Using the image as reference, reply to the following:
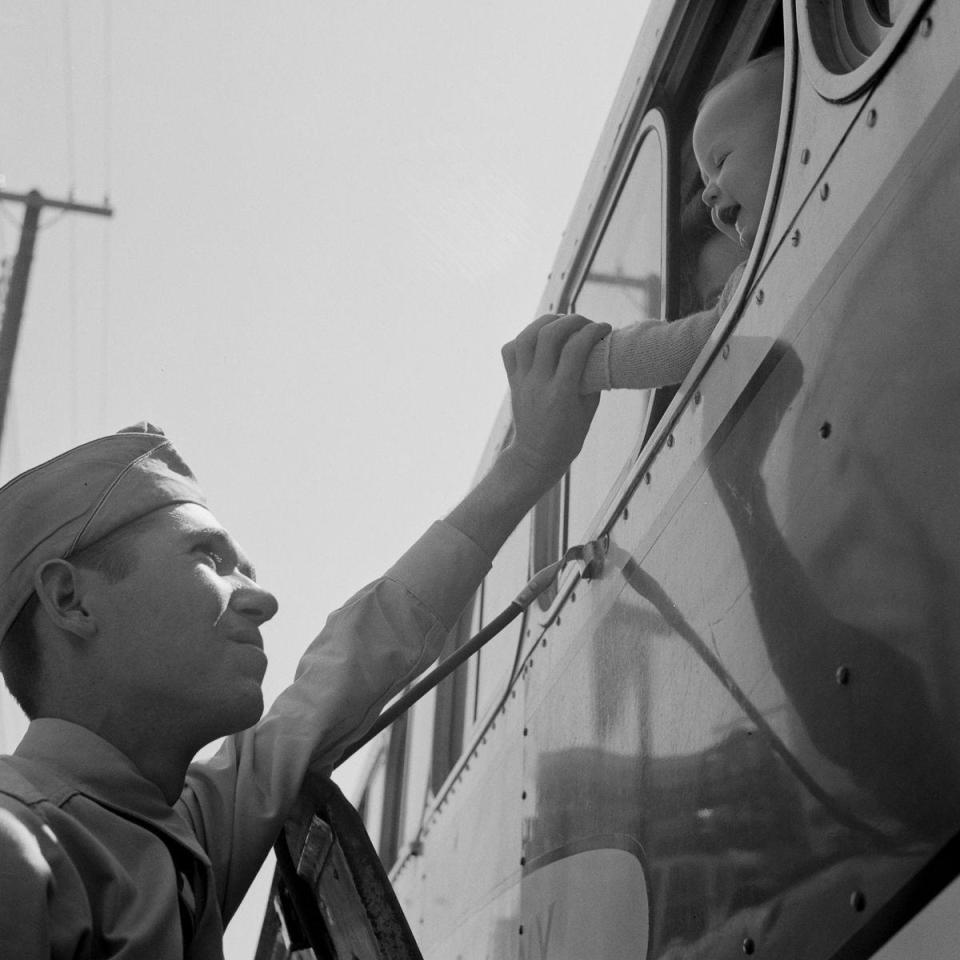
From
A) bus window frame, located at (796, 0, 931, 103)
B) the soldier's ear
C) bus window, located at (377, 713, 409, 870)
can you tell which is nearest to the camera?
bus window frame, located at (796, 0, 931, 103)

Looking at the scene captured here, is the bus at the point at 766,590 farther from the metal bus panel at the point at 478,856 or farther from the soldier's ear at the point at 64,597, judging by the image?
the soldier's ear at the point at 64,597

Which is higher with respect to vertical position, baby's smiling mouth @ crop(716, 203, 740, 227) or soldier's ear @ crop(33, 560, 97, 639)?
baby's smiling mouth @ crop(716, 203, 740, 227)

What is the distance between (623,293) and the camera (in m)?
2.27

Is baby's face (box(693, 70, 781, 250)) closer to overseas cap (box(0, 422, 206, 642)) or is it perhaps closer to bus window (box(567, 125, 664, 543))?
bus window (box(567, 125, 664, 543))

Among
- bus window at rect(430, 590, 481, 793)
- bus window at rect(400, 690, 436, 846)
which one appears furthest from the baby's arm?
bus window at rect(400, 690, 436, 846)

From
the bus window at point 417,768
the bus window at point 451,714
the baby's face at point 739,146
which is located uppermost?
the baby's face at point 739,146

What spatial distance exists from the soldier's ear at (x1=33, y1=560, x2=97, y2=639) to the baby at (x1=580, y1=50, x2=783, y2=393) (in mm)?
752

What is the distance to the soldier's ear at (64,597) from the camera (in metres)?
1.45

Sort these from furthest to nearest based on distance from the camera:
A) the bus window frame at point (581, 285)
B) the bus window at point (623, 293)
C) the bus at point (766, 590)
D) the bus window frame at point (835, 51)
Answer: the bus window at point (623, 293)
the bus window frame at point (581, 285)
the bus window frame at point (835, 51)
the bus at point (766, 590)

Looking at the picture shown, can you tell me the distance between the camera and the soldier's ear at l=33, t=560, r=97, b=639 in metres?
1.45

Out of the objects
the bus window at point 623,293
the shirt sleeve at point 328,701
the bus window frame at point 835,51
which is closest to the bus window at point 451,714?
the bus window at point 623,293

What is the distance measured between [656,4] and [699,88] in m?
0.18

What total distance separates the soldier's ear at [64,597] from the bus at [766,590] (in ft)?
1.21

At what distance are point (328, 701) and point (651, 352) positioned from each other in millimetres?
622
